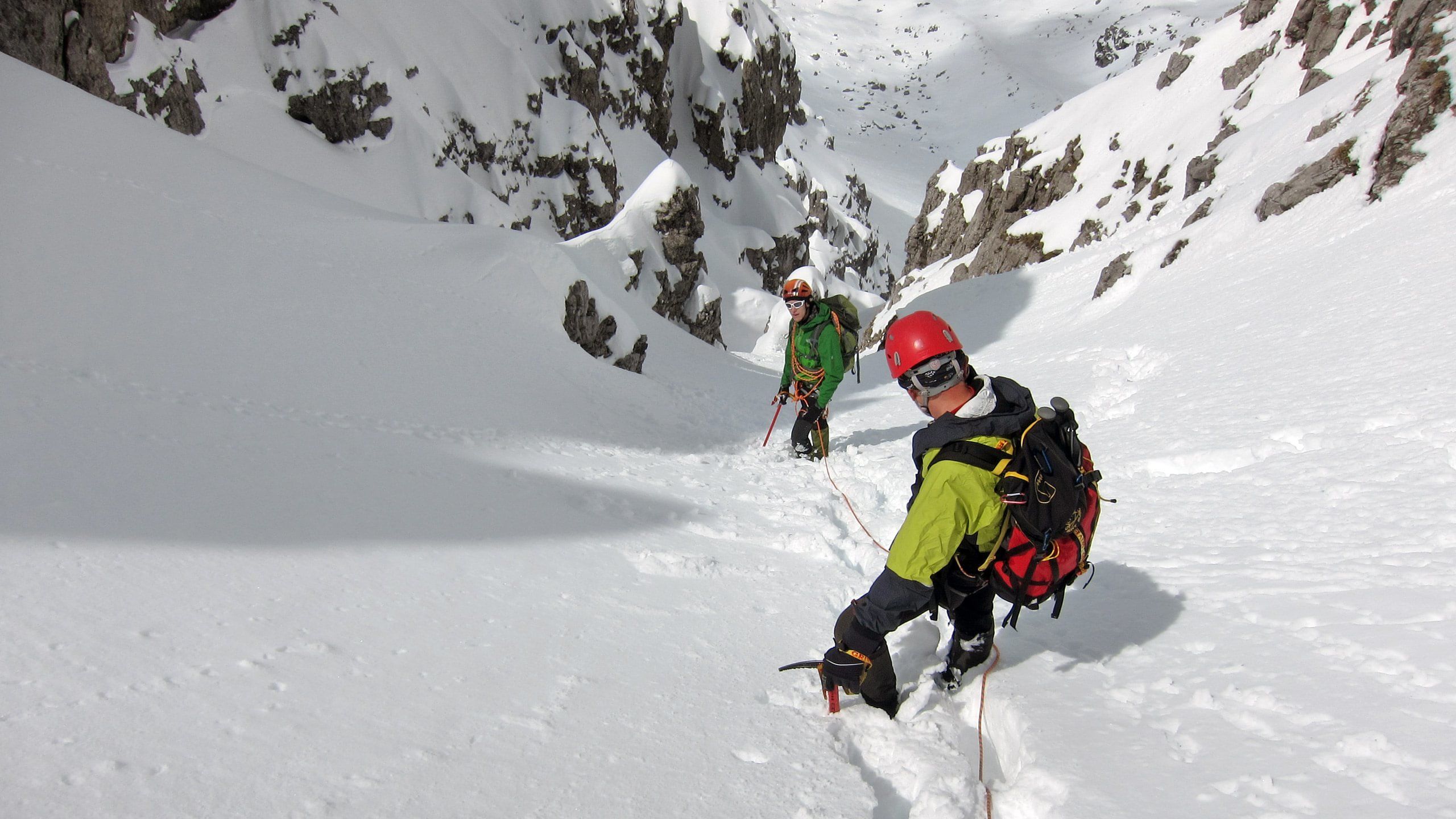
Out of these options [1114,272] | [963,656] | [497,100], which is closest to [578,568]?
[963,656]

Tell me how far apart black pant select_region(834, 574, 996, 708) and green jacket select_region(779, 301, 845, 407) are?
4.89 meters

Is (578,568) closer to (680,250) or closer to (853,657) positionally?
(853,657)

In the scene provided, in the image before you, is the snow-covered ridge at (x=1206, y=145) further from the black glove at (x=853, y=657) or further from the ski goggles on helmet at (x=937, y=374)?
the black glove at (x=853, y=657)

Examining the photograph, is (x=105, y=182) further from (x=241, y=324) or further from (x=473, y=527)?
(x=473, y=527)

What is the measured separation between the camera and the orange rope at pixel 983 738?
8.08 feet

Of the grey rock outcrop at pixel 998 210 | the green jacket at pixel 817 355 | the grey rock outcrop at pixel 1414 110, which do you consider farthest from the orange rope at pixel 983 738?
the grey rock outcrop at pixel 998 210

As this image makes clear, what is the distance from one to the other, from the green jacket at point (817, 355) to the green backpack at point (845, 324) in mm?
41

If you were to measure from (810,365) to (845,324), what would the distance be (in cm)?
58

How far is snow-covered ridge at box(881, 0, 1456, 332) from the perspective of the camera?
11.5m

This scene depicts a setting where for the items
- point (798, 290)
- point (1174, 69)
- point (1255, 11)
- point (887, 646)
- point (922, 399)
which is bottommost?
point (887, 646)

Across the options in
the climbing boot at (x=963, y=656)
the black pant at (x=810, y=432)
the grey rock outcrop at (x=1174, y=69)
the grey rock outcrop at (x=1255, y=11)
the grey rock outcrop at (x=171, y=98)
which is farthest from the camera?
the grey rock outcrop at (x=1174, y=69)

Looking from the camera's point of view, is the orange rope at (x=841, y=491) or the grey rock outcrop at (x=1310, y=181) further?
the grey rock outcrop at (x=1310, y=181)

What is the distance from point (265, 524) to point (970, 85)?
116 m

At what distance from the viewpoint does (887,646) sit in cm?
298
